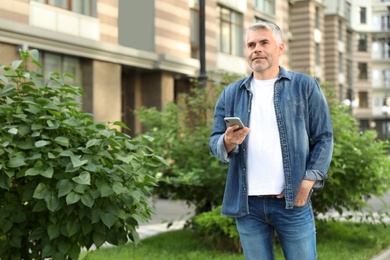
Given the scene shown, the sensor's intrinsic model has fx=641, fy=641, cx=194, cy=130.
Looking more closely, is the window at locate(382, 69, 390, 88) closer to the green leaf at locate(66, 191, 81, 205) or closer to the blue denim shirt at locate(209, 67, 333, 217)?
the blue denim shirt at locate(209, 67, 333, 217)

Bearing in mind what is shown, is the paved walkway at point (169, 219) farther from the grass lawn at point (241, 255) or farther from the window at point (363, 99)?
the window at point (363, 99)

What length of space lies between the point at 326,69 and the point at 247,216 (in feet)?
155

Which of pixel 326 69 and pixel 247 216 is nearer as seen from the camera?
pixel 247 216

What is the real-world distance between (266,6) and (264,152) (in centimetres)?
3206

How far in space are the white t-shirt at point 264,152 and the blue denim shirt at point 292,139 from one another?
3 cm

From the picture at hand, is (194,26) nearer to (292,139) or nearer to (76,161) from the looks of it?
(76,161)

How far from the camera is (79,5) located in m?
20.7

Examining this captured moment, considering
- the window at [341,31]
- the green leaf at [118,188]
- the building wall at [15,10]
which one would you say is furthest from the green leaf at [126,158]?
the window at [341,31]

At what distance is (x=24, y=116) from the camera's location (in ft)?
14.6

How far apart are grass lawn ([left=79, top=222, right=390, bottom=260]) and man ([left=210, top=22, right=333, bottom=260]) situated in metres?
4.38

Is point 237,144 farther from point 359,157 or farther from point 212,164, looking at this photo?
point 359,157

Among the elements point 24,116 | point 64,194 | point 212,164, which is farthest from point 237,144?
point 212,164

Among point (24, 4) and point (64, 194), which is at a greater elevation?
point (24, 4)

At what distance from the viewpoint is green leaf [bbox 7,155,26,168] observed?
4.18 m
